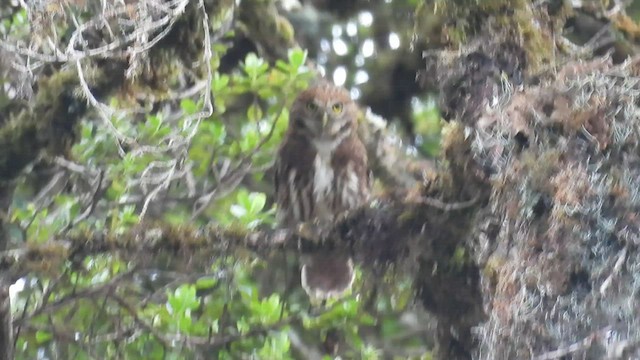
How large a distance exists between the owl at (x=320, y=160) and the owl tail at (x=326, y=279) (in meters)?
0.05

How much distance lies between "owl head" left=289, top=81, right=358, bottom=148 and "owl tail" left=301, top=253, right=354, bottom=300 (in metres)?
0.38

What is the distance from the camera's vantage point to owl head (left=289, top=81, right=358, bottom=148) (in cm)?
227

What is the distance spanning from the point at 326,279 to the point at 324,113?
1.37ft

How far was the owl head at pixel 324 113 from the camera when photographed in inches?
89.3

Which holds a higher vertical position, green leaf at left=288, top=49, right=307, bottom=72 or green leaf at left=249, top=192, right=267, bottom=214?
green leaf at left=288, top=49, right=307, bottom=72

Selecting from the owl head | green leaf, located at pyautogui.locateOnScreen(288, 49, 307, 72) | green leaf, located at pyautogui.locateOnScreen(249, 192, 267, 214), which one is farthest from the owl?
green leaf, located at pyautogui.locateOnScreen(249, 192, 267, 214)

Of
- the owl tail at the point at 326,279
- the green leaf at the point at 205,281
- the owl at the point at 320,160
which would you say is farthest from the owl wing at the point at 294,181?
the green leaf at the point at 205,281

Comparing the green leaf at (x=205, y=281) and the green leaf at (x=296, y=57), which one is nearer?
the green leaf at (x=205, y=281)

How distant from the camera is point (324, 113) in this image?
2273mm

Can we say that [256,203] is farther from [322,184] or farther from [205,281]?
[322,184]

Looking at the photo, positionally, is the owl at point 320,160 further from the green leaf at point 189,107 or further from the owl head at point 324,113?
the green leaf at point 189,107

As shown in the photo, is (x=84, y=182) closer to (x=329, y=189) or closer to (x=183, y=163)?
(x=183, y=163)

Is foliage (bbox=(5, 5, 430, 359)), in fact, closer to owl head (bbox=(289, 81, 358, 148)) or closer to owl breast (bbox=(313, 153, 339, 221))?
owl head (bbox=(289, 81, 358, 148))

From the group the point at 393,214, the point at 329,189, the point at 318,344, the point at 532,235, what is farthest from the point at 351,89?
the point at 532,235
